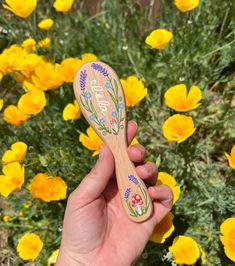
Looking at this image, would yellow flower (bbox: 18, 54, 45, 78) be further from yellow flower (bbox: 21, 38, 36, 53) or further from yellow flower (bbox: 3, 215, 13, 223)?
yellow flower (bbox: 3, 215, 13, 223)

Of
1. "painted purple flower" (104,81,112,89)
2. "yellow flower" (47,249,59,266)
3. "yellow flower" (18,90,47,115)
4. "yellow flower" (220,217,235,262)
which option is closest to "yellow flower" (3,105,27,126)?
"yellow flower" (18,90,47,115)

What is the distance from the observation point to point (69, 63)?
194cm

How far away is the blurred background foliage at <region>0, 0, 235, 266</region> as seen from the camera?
5.97 ft

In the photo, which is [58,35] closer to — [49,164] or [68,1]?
[68,1]

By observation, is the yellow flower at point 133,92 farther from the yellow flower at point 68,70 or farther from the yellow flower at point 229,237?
the yellow flower at point 229,237

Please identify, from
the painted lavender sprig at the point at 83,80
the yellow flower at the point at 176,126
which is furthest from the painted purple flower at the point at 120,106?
the yellow flower at the point at 176,126

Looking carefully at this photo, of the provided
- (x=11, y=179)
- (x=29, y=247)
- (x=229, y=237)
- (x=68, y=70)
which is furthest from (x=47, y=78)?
(x=229, y=237)

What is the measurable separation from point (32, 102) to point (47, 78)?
119 millimetres

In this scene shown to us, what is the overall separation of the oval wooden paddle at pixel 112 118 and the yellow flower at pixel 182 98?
0.40 meters

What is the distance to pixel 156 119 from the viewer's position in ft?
7.16

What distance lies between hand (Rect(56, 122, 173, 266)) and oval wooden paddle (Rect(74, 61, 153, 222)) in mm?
30

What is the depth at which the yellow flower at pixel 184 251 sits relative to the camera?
1.58 metres

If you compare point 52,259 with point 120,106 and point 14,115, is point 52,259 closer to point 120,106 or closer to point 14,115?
point 14,115

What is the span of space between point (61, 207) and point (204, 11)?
1.12 meters
